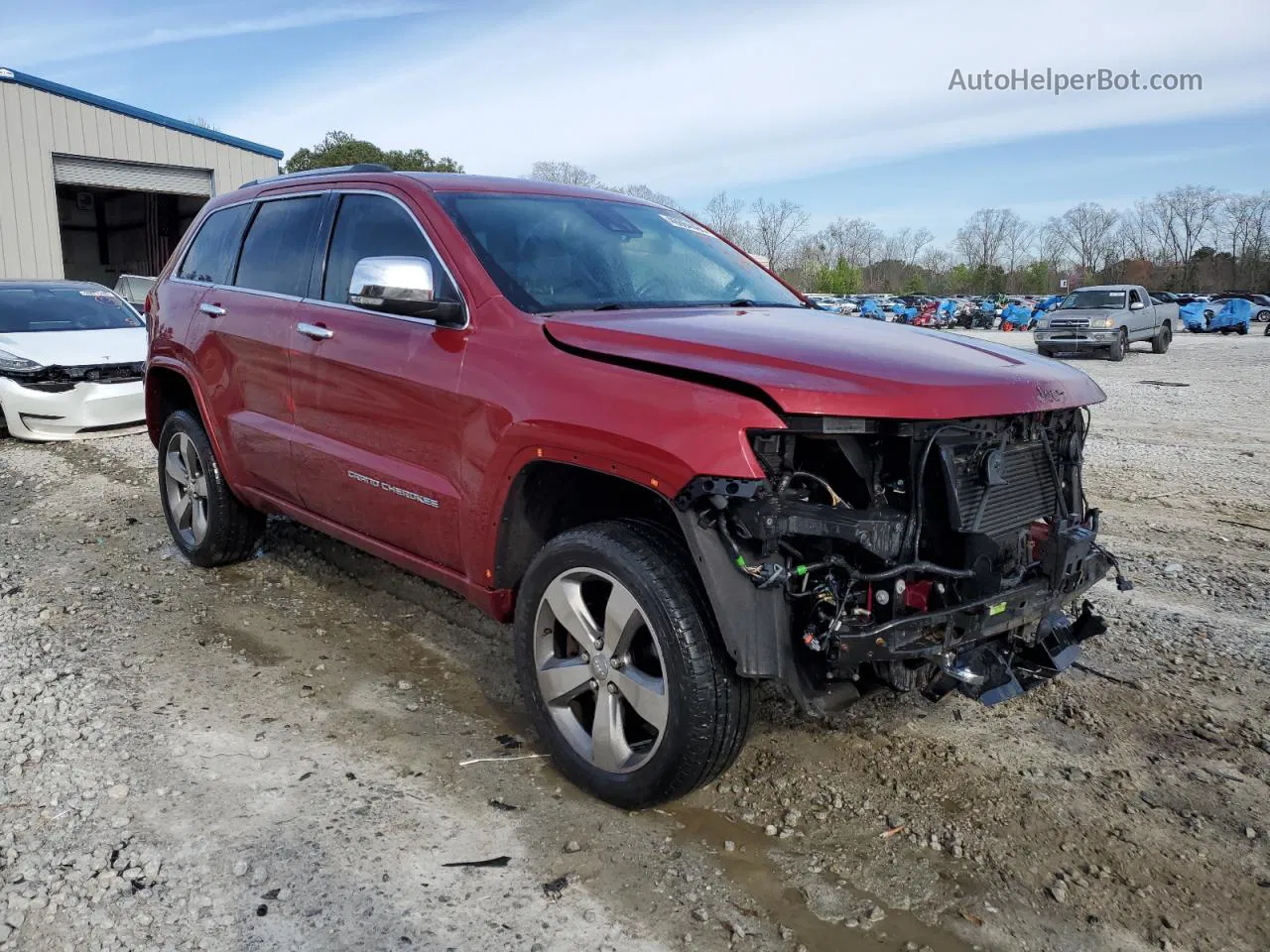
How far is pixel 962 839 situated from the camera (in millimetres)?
2928

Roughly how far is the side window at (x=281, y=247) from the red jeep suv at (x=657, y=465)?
46 mm

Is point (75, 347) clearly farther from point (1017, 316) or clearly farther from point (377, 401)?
point (1017, 316)

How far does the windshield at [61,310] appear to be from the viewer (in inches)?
400

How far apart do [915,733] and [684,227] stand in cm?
241

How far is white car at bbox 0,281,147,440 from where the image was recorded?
9344 mm

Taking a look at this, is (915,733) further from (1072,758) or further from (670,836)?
(670,836)

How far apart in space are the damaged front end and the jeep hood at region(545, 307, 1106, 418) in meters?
0.09

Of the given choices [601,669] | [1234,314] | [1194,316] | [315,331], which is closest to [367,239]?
[315,331]

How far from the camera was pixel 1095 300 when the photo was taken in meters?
22.8

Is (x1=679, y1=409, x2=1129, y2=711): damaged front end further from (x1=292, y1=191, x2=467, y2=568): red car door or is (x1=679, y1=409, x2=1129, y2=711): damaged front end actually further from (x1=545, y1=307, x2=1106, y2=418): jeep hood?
(x1=292, y1=191, x2=467, y2=568): red car door

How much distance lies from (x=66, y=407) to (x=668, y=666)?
870cm

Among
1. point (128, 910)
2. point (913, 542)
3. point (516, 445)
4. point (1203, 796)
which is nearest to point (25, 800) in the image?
point (128, 910)

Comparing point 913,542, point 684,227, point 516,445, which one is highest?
point 684,227

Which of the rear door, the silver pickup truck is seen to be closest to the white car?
the rear door
